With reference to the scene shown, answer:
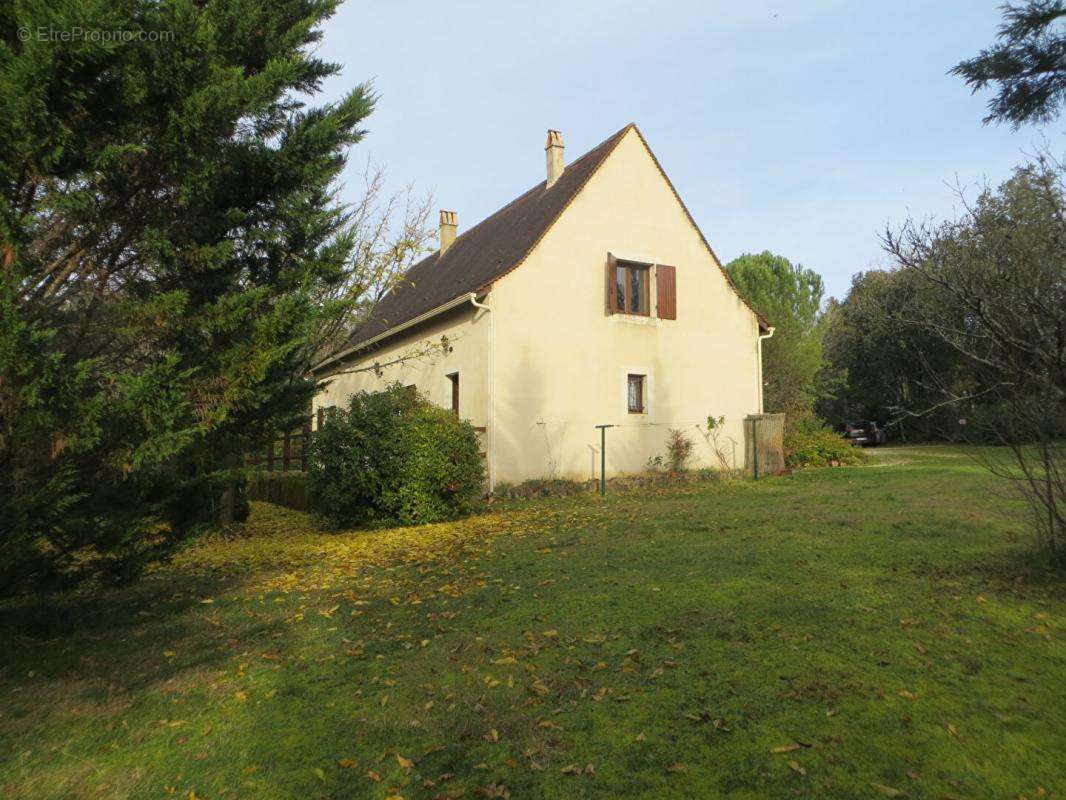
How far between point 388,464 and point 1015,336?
8061 millimetres

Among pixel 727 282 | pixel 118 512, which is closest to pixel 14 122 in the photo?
pixel 118 512

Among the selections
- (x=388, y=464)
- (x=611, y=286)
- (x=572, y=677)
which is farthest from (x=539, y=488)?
(x=572, y=677)

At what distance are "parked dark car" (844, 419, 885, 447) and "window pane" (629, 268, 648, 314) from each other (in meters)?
20.6

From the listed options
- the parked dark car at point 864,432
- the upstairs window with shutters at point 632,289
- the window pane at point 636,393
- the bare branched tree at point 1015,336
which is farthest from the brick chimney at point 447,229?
the parked dark car at point 864,432

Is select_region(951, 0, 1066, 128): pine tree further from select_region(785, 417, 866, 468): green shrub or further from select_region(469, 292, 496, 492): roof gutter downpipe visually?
select_region(785, 417, 866, 468): green shrub

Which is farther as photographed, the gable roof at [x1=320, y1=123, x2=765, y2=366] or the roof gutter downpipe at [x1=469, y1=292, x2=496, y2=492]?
the gable roof at [x1=320, y1=123, x2=765, y2=366]

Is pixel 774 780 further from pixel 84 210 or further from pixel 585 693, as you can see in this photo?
pixel 84 210

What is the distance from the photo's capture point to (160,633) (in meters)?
5.57

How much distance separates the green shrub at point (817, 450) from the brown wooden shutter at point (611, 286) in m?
6.66

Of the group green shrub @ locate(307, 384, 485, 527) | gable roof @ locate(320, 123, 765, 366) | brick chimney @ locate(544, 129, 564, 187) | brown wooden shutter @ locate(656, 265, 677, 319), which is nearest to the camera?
green shrub @ locate(307, 384, 485, 527)

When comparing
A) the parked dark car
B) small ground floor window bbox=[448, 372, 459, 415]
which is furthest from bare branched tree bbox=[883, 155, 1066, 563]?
the parked dark car

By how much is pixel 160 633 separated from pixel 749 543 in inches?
223

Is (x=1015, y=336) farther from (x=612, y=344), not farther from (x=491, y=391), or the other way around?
(x=612, y=344)

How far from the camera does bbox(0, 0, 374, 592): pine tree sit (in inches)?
172
